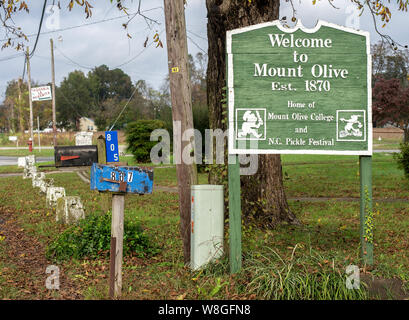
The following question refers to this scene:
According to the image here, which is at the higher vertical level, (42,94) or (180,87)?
(42,94)

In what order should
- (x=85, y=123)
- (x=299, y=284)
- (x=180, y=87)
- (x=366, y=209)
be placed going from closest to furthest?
(x=299, y=284), (x=366, y=209), (x=180, y=87), (x=85, y=123)

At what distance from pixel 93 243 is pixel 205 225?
204 cm

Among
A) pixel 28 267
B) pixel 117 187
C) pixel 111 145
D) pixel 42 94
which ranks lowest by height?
pixel 28 267

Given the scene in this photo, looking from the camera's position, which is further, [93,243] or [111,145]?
[111,145]

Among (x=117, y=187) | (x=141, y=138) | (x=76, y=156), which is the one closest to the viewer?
(x=117, y=187)

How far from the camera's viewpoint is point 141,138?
26.2 m

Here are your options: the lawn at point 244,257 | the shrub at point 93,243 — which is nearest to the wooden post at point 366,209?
the lawn at point 244,257

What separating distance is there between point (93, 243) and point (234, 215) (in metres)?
2.49

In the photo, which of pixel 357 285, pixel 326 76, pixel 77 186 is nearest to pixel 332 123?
pixel 326 76

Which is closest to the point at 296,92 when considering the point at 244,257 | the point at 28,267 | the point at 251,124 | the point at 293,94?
the point at 293,94

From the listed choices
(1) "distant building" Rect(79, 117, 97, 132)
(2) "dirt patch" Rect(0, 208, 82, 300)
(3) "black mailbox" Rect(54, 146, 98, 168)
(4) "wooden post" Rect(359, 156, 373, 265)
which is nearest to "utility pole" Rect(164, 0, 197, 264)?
(2) "dirt patch" Rect(0, 208, 82, 300)

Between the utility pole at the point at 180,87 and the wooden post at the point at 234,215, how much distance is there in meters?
0.82

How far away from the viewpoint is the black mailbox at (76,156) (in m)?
9.12

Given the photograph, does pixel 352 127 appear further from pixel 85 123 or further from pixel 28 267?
pixel 85 123
